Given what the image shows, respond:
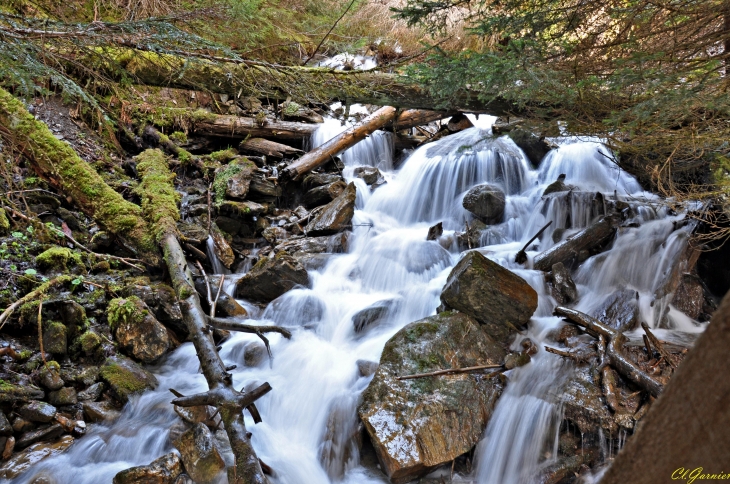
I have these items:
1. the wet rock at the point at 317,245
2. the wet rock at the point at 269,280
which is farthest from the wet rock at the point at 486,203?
the wet rock at the point at 269,280

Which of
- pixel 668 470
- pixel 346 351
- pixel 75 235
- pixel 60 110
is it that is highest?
pixel 60 110

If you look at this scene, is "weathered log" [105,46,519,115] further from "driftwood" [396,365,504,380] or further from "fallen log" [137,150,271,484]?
"driftwood" [396,365,504,380]

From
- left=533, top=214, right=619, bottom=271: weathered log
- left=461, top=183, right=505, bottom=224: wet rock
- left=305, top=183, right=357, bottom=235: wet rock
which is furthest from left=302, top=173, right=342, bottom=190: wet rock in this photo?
left=533, top=214, right=619, bottom=271: weathered log

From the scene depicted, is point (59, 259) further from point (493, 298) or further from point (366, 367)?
point (493, 298)

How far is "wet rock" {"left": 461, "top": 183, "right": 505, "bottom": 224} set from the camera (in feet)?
27.3

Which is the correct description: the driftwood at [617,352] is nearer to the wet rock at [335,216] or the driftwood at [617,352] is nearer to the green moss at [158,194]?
the wet rock at [335,216]

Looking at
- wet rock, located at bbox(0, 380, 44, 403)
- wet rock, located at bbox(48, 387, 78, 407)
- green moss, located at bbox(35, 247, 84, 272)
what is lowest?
wet rock, located at bbox(48, 387, 78, 407)

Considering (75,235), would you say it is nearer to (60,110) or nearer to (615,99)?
(60,110)

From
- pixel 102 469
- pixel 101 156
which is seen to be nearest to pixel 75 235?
pixel 101 156

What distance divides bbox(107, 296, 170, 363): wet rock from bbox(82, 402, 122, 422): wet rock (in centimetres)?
71

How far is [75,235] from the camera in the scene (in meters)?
6.16

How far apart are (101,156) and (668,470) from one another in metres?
8.80

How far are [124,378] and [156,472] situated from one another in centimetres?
137

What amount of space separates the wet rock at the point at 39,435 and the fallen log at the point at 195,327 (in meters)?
1.34
